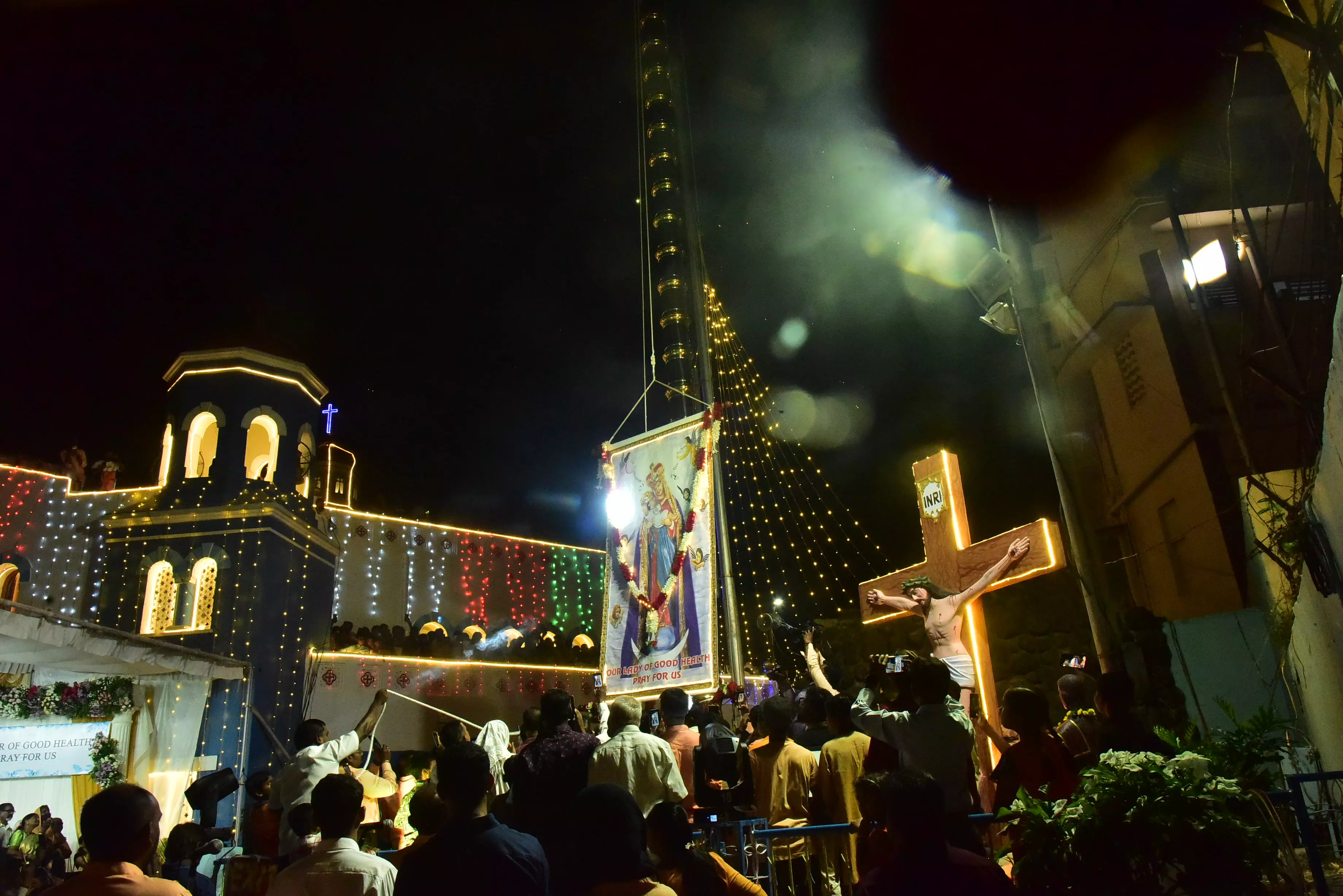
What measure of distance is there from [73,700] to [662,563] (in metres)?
10.3

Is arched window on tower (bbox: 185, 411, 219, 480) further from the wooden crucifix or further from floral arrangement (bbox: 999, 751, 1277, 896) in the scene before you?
floral arrangement (bbox: 999, 751, 1277, 896)

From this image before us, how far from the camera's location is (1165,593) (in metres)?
16.1

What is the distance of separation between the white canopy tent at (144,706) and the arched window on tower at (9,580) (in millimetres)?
6234

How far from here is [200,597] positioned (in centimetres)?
1642

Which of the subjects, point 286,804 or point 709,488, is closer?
point 286,804

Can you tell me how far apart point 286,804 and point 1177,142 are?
695 inches

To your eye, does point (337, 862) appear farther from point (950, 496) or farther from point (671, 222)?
point (671, 222)

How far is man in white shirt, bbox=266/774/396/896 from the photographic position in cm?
351

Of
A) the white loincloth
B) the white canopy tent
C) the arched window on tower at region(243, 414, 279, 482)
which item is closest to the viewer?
the white loincloth

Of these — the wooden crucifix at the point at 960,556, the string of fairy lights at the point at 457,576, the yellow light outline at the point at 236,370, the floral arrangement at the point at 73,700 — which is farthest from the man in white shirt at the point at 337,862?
the string of fairy lights at the point at 457,576

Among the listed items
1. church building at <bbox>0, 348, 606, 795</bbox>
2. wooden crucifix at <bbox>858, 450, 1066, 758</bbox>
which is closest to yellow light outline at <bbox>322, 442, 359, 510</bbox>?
church building at <bbox>0, 348, 606, 795</bbox>

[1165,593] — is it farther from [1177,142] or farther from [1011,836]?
[1011,836]

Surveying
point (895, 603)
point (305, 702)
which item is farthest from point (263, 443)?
point (895, 603)

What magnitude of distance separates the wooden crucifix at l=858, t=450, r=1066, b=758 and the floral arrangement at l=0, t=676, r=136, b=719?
Result: 1182 cm
